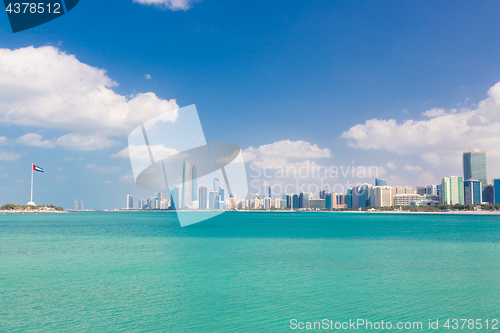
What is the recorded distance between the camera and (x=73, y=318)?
14539mm

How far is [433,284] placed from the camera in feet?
67.4

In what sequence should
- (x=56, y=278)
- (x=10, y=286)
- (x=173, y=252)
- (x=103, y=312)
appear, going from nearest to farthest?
(x=103, y=312) < (x=10, y=286) < (x=56, y=278) < (x=173, y=252)

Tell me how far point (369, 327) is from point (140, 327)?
9.45 meters

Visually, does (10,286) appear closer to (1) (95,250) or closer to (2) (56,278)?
(2) (56,278)

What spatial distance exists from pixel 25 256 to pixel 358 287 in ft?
98.8

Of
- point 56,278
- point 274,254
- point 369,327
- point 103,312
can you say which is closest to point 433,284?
point 369,327

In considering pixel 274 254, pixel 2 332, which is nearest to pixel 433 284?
pixel 274 254

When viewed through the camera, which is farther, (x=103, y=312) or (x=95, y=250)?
(x=95, y=250)

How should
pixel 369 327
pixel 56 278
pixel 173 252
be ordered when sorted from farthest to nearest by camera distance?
1. pixel 173 252
2. pixel 56 278
3. pixel 369 327

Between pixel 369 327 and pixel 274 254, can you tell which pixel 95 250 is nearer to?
pixel 274 254

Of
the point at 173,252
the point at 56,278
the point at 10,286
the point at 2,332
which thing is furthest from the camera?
the point at 173,252

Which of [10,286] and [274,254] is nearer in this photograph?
[10,286]

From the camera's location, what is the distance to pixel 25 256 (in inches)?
1246

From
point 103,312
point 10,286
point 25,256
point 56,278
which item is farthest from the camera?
point 25,256
